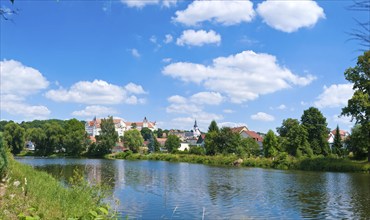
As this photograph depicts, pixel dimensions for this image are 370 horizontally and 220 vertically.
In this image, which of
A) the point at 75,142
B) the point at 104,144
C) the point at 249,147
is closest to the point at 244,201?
the point at 249,147

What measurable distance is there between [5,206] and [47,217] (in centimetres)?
130

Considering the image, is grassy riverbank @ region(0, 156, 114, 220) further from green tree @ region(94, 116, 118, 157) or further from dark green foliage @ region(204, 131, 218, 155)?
green tree @ region(94, 116, 118, 157)

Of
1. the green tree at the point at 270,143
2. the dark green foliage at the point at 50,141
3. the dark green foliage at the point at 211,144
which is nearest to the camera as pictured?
the green tree at the point at 270,143

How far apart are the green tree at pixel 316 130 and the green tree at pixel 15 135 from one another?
79.8 meters

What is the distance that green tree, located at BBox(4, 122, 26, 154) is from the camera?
10738cm

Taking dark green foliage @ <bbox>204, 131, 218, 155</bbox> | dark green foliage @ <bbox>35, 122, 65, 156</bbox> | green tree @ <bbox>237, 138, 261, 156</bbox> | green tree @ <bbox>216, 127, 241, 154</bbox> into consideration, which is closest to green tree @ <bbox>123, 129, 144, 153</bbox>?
dark green foliage @ <bbox>35, 122, 65, 156</bbox>

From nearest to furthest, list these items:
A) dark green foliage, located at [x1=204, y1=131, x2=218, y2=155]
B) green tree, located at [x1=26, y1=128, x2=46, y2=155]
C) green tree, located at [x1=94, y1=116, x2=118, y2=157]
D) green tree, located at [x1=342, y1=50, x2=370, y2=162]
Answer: green tree, located at [x1=342, y1=50, x2=370, y2=162] < dark green foliage, located at [x1=204, y1=131, x2=218, y2=155] < green tree, located at [x1=94, y1=116, x2=118, y2=157] < green tree, located at [x1=26, y1=128, x2=46, y2=155]

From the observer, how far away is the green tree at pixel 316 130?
6762 centimetres

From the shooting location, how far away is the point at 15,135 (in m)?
109

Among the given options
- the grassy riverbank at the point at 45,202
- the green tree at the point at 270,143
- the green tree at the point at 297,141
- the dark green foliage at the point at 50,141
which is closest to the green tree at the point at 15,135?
the dark green foliage at the point at 50,141

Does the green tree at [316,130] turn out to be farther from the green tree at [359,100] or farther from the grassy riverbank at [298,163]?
the green tree at [359,100]

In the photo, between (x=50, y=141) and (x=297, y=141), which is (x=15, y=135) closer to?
(x=50, y=141)

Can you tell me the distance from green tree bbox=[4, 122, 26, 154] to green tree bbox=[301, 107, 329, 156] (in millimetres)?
79781

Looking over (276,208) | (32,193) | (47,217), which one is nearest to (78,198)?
(32,193)
